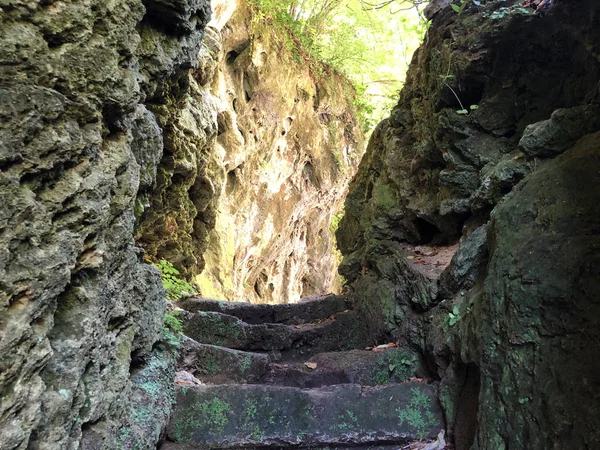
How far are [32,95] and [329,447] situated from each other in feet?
9.91

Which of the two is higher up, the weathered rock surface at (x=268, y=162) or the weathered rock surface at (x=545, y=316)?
the weathered rock surface at (x=268, y=162)

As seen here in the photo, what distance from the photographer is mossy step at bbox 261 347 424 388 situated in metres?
3.99

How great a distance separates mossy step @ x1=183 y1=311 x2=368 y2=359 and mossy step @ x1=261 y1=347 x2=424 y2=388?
975mm

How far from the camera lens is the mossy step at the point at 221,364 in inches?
157

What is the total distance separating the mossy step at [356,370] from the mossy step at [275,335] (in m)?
0.97

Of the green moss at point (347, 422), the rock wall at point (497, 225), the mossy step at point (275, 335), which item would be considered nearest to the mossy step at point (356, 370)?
the rock wall at point (497, 225)

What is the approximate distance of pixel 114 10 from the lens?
2492 mm

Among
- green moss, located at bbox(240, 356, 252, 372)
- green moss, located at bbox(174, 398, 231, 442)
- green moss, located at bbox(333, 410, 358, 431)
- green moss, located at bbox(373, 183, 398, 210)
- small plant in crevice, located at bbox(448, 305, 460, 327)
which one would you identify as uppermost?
green moss, located at bbox(373, 183, 398, 210)

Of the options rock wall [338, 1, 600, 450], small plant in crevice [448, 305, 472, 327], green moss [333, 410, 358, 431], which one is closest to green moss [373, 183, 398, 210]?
rock wall [338, 1, 600, 450]

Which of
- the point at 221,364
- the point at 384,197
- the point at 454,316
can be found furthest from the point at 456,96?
the point at 221,364

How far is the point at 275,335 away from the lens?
17.4ft

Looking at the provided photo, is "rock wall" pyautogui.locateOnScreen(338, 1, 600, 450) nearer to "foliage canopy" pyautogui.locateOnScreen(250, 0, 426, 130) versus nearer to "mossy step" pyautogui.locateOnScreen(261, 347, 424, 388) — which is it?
"mossy step" pyautogui.locateOnScreen(261, 347, 424, 388)

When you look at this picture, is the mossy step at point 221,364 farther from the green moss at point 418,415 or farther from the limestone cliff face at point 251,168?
the limestone cliff face at point 251,168

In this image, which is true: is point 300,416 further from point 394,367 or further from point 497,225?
point 497,225
